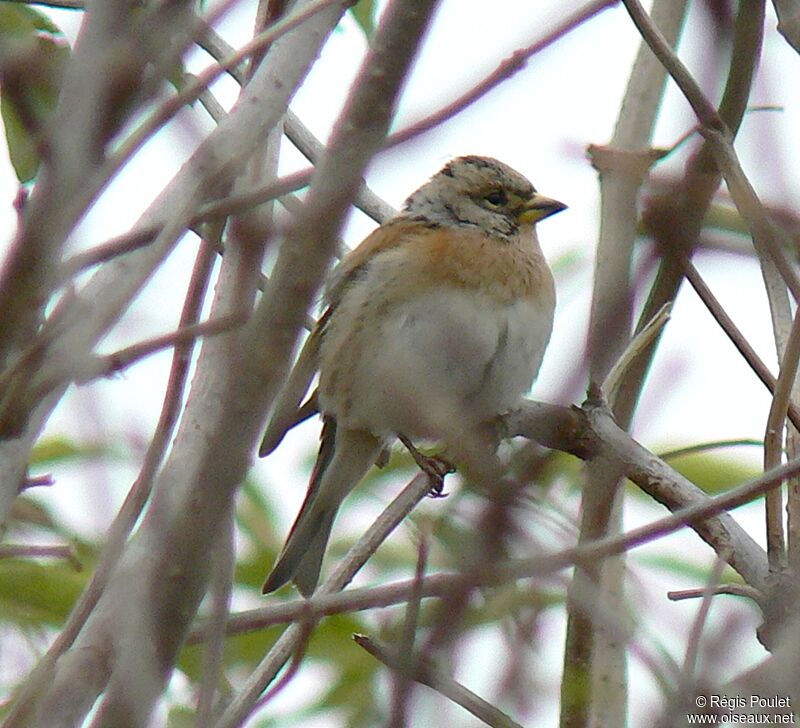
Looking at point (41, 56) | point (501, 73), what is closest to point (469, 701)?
point (501, 73)

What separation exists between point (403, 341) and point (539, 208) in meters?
0.99

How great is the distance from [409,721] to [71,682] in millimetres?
613

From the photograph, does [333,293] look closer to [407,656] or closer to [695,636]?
[695,636]

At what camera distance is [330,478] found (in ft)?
15.1

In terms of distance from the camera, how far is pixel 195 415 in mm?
2311

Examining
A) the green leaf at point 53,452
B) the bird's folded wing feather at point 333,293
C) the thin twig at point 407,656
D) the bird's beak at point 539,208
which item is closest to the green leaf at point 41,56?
the thin twig at point 407,656

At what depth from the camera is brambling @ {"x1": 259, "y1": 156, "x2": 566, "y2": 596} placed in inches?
172

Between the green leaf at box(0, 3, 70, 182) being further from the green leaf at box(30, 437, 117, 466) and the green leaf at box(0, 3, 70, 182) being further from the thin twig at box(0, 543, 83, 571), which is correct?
the green leaf at box(30, 437, 117, 466)

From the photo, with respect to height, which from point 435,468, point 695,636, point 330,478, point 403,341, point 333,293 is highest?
point 333,293

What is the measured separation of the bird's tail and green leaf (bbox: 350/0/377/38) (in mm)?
1743

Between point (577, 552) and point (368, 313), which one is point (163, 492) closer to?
point (577, 552)

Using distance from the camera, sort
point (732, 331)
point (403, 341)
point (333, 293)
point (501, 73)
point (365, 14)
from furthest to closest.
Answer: point (333, 293) → point (403, 341) → point (365, 14) → point (732, 331) → point (501, 73)

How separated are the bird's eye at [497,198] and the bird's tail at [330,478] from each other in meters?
1.11

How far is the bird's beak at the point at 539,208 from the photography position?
5025 mm
